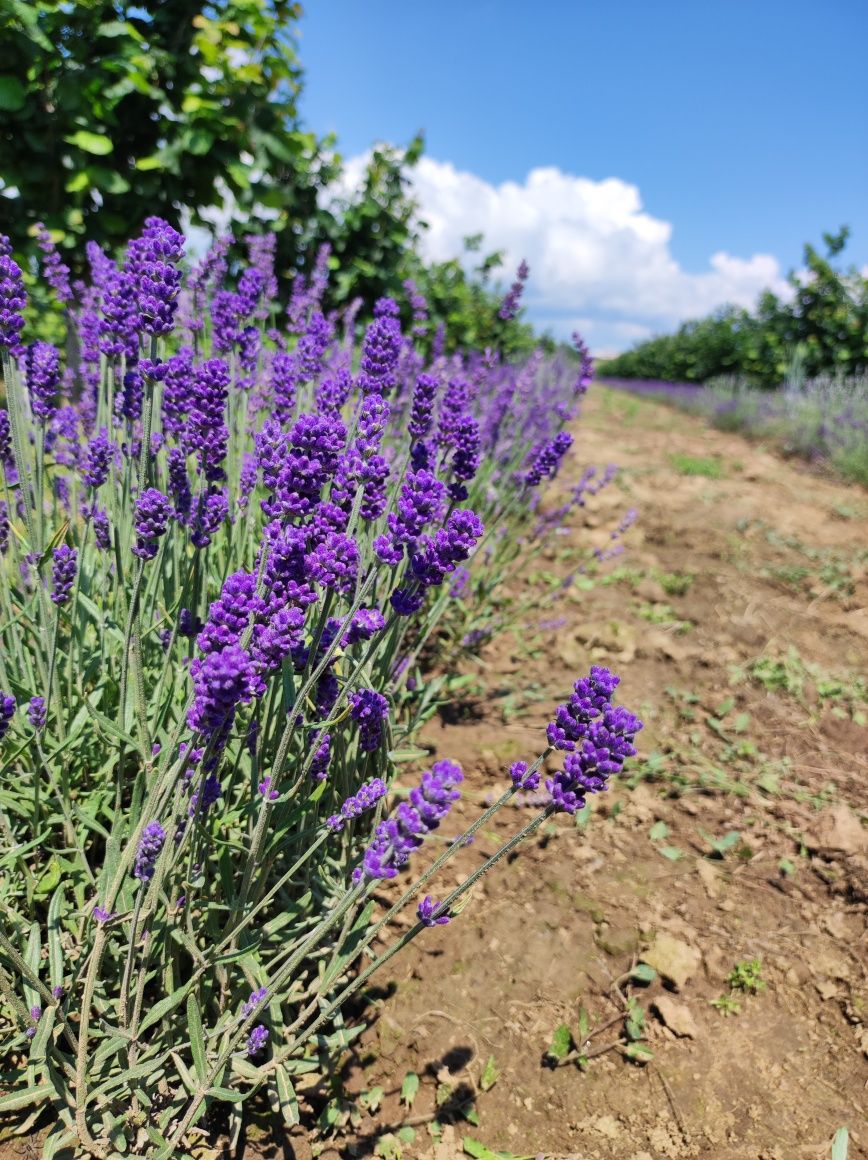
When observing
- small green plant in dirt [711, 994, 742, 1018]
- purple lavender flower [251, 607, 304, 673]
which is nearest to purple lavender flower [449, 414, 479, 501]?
purple lavender flower [251, 607, 304, 673]

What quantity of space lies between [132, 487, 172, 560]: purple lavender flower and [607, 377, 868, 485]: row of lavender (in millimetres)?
8925

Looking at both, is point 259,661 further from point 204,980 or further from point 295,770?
point 204,980

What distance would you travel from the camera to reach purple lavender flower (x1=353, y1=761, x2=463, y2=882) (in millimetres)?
1085

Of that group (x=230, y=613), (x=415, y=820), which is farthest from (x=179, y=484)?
(x=415, y=820)

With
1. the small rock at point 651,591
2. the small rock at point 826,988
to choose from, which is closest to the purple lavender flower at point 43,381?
the small rock at point 826,988

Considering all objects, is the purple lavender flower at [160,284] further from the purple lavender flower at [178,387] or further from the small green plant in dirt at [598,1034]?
the small green plant in dirt at [598,1034]

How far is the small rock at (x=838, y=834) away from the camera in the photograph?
277cm

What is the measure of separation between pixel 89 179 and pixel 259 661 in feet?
13.8

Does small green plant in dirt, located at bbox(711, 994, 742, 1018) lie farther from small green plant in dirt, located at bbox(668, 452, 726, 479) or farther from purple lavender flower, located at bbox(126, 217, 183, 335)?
small green plant in dirt, located at bbox(668, 452, 726, 479)

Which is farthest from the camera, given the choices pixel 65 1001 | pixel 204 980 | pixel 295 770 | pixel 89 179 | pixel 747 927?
pixel 89 179

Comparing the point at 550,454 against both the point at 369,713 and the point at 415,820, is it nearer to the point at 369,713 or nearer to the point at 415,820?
the point at 369,713

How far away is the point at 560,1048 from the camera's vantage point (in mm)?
1995

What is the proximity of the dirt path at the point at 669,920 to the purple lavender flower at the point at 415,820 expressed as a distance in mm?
1055

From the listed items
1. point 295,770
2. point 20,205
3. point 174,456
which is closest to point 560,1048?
point 295,770
